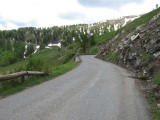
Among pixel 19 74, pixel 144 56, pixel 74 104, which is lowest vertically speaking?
pixel 74 104

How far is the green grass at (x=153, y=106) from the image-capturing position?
12641 millimetres

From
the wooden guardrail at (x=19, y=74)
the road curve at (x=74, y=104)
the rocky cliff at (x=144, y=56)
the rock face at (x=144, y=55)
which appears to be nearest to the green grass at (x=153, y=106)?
the road curve at (x=74, y=104)

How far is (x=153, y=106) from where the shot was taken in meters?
14.6

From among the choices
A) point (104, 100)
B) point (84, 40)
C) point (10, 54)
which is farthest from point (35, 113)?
point (10, 54)

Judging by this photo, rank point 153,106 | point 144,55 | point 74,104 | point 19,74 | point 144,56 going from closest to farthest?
point 74,104
point 153,106
point 19,74
point 144,56
point 144,55

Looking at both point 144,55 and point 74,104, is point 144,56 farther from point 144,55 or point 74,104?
point 74,104

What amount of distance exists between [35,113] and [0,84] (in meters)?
7.26

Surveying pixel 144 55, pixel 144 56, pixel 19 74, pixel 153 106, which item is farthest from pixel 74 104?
pixel 144 55

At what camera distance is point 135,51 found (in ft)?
132

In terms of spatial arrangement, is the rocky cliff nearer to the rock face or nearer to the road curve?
the rock face

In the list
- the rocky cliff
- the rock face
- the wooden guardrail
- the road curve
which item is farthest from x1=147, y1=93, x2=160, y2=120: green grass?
the rock face

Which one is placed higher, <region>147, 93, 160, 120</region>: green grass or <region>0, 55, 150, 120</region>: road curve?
<region>0, 55, 150, 120</region>: road curve

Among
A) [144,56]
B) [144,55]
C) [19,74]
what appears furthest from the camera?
[144,55]

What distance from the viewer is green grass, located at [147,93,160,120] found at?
41.5 feet
